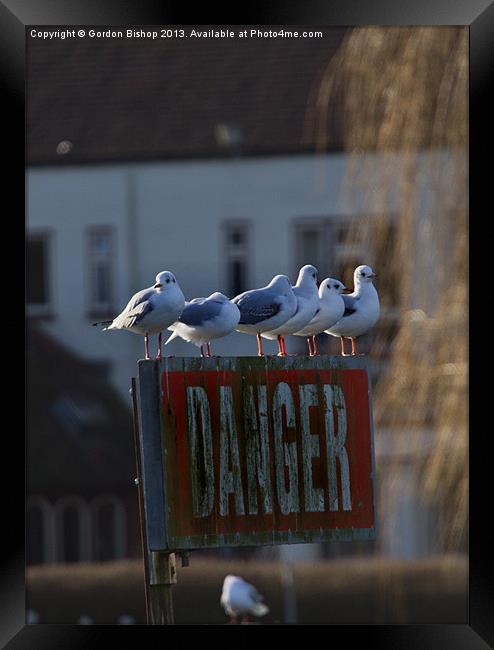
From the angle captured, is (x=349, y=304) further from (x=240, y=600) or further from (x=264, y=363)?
(x=240, y=600)

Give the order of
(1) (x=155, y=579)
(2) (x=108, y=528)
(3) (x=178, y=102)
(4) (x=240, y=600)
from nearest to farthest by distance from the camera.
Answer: (1) (x=155, y=579) → (4) (x=240, y=600) → (3) (x=178, y=102) → (2) (x=108, y=528)

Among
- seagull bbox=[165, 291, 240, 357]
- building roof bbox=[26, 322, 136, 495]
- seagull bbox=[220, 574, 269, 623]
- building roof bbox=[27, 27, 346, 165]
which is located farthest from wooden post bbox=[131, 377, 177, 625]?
building roof bbox=[26, 322, 136, 495]

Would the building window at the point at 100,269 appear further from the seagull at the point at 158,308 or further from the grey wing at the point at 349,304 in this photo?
the seagull at the point at 158,308

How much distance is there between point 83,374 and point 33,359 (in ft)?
2.74

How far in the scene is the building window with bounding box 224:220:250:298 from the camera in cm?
2027

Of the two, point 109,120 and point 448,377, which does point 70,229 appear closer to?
point 109,120

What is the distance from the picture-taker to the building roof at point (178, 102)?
20.1 meters

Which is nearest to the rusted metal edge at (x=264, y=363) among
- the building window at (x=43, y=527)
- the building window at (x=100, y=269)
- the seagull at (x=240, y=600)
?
the seagull at (x=240, y=600)

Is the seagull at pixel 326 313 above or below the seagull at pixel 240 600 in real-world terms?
above

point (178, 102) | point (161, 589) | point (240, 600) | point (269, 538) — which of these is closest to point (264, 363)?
point (269, 538)

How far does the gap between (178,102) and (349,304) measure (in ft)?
49.5

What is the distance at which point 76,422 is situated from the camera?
69.8 feet

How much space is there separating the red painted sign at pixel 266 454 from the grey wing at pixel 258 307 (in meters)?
0.41

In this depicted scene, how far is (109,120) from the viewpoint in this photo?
Answer: 2050 centimetres
